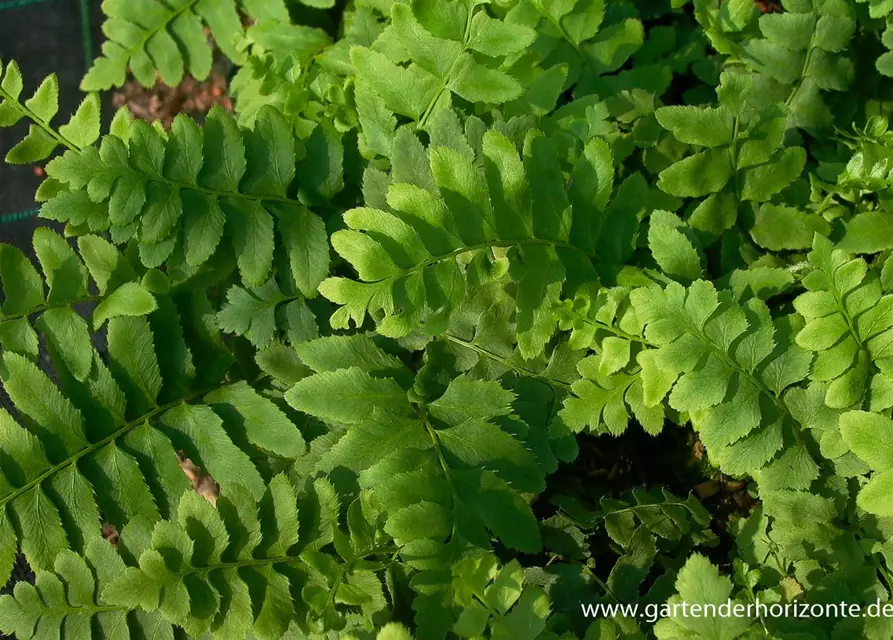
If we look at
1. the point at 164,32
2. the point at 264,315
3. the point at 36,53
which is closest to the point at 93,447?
the point at 264,315

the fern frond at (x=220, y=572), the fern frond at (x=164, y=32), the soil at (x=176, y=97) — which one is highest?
the fern frond at (x=164, y=32)

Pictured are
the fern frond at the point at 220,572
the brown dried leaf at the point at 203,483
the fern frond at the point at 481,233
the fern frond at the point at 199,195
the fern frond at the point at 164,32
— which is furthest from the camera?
the brown dried leaf at the point at 203,483

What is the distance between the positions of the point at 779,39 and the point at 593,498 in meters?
1.11

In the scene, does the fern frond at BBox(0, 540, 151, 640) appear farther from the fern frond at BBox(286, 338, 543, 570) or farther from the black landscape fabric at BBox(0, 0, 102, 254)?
the black landscape fabric at BBox(0, 0, 102, 254)

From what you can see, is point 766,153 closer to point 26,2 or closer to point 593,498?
point 593,498

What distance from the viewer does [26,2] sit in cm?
340

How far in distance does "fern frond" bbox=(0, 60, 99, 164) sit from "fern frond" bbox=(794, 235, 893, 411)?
1.53 metres

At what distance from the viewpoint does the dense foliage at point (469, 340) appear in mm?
1367

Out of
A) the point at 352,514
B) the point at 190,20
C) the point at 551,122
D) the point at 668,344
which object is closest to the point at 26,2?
the point at 190,20

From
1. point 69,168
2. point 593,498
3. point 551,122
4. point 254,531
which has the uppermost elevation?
point 69,168

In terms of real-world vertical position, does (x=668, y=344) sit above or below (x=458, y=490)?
above

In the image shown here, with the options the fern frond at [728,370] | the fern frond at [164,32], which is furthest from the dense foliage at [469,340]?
the fern frond at [164,32]

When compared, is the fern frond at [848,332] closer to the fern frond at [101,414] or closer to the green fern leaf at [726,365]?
the green fern leaf at [726,365]

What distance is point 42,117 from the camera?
1.81 meters
